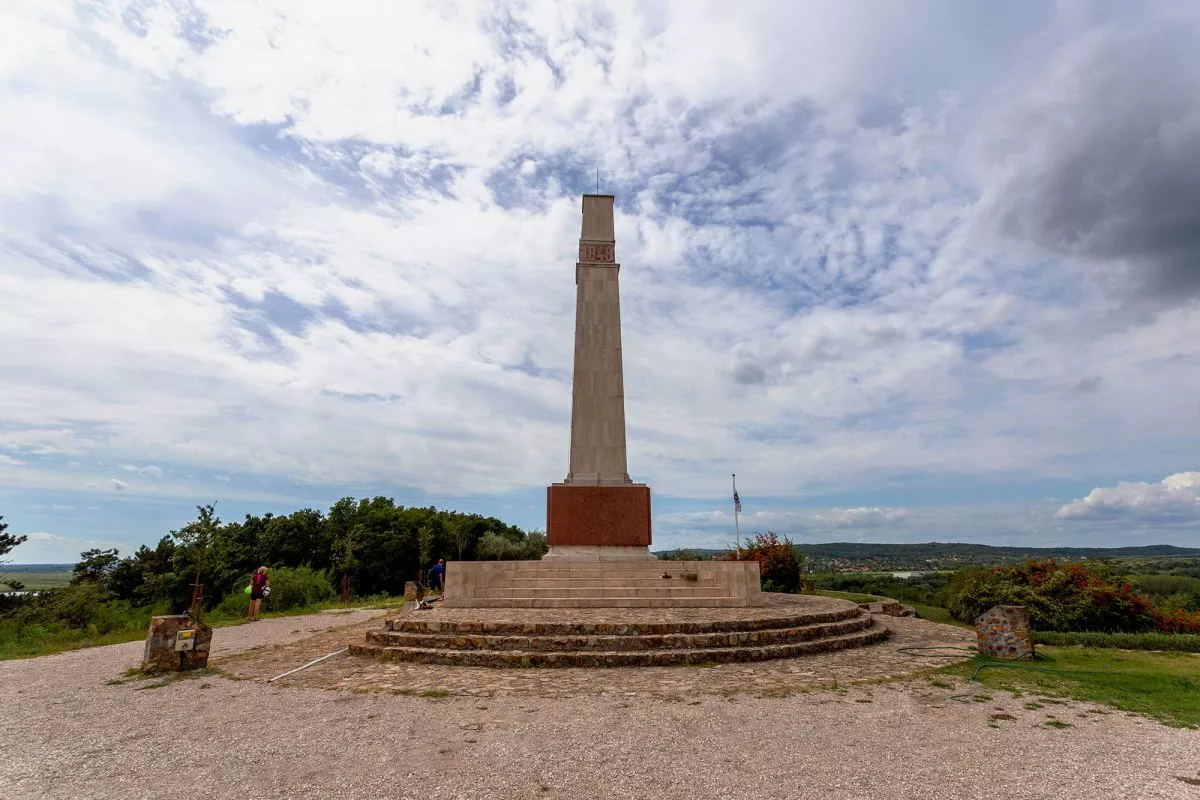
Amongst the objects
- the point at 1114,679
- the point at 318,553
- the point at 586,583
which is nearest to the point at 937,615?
the point at 1114,679

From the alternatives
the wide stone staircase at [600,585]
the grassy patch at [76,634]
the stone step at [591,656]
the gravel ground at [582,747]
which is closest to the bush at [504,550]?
the grassy patch at [76,634]

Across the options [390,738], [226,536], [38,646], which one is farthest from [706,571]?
[226,536]

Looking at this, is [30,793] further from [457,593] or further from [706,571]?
[706,571]

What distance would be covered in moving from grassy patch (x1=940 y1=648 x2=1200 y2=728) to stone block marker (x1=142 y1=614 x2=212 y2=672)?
11.2 metres

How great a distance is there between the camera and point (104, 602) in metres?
23.9

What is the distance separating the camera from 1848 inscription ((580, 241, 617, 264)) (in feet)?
56.6

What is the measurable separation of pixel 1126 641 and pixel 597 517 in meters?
10.5

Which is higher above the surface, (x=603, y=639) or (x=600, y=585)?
(x=600, y=585)

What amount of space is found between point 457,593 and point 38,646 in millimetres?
8784

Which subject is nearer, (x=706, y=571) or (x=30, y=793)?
(x=30, y=793)

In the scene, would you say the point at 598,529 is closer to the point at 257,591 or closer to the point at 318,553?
the point at 257,591

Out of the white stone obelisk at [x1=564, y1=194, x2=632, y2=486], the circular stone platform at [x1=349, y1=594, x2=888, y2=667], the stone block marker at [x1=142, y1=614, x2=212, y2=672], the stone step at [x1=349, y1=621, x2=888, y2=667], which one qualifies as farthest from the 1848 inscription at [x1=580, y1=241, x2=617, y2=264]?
the stone block marker at [x1=142, y1=614, x2=212, y2=672]

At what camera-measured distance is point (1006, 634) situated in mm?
9180

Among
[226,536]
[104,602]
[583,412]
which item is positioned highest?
[583,412]
